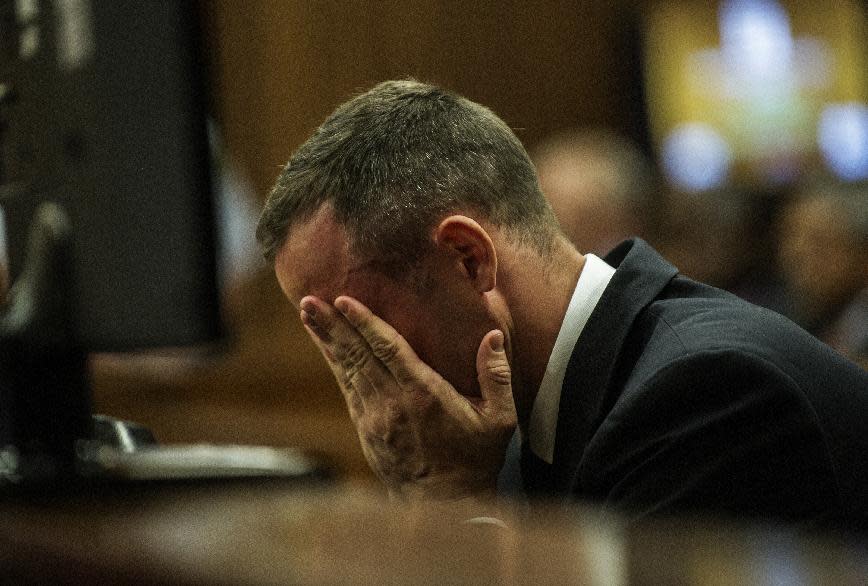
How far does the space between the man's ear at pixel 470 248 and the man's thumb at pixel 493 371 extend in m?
0.07

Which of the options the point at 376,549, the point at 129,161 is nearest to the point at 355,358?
the point at 129,161

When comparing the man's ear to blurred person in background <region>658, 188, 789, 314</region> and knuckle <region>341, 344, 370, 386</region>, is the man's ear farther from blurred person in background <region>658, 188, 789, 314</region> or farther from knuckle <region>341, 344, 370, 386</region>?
blurred person in background <region>658, 188, 789, 314</region>

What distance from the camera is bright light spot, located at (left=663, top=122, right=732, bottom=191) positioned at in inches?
219

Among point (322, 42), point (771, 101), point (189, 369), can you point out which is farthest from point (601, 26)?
point (189, 369)

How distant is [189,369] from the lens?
16.3ft

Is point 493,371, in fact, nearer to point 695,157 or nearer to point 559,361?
point 559,361

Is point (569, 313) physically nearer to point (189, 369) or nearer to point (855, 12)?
point (189, 369)

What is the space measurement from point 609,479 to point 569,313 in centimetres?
31

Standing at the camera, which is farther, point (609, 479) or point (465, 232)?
point (465, 232)

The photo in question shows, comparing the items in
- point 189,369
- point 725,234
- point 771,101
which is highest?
point 771,101

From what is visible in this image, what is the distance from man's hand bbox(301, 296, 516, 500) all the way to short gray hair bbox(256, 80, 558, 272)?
10 centimetres

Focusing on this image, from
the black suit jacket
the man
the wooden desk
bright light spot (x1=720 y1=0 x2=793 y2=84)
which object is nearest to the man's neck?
the man

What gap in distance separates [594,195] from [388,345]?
91.6 inches

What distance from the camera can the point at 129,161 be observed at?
1211 mm
